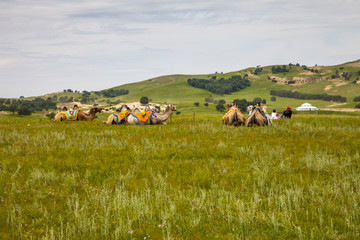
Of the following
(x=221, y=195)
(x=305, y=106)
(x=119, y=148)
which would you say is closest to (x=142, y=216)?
(x=221, y=195)

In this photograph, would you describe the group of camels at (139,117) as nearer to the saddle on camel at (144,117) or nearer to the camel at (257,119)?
the saddle on camel at (144,117)

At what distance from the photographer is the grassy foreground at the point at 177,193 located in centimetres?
472

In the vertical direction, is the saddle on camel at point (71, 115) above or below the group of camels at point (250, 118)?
above

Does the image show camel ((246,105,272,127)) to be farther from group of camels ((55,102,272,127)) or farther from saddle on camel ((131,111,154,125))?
saddle on camel ((131,111,154,125))

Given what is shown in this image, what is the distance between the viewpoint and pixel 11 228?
4.80 metres

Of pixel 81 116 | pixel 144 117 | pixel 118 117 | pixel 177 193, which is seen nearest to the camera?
pixel 177 193

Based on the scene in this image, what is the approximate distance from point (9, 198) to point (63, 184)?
1.26m

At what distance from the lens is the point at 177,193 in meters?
6.49

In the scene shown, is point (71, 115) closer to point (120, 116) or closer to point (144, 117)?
point (120, 116)

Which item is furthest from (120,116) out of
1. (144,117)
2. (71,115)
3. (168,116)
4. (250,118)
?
(250,118)

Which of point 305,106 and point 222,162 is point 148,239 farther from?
point 305,106

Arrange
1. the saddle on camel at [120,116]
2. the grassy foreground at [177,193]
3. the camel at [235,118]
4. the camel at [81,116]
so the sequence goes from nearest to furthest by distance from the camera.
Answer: the grassy foreground at [177,193] < the camel at [235,118] < the saddle on camel at [120,116] < the camel at [81,116]

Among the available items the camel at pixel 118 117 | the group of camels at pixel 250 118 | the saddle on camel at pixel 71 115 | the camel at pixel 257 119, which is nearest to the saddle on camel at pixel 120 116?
the camel at pixel 118 117

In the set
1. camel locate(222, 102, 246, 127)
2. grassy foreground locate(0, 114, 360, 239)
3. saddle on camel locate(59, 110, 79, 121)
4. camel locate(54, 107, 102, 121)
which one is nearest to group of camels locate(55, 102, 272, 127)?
camel locate(222, 102, 246, 127)
